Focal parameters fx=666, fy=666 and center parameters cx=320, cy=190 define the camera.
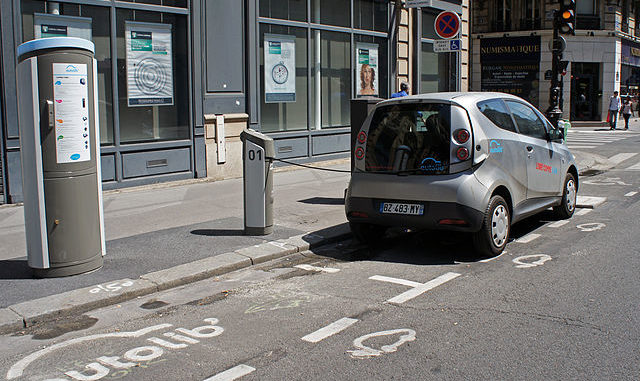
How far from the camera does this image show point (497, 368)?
4.30 metres

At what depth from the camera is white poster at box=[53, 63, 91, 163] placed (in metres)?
6.25

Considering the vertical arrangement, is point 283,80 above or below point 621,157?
above

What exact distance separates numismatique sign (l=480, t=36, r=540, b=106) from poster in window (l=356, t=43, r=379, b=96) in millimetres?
22046

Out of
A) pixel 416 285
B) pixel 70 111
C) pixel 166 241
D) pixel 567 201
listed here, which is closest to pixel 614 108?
pixel 567 201

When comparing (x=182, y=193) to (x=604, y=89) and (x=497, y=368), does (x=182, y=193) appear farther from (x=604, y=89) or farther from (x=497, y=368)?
(x=604, y=89)

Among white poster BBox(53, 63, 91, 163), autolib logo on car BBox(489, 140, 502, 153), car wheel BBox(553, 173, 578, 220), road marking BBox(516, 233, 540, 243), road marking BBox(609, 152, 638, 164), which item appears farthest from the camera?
road marking BBox(609, 152, 638, 164)

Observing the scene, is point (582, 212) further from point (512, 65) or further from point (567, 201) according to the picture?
point (512, 65)

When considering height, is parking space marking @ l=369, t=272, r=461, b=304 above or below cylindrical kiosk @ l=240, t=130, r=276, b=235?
below

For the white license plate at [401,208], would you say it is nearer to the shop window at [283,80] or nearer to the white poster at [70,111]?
the white poster at [70,111]

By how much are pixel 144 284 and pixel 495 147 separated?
4.02 metres

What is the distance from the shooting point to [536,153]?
8.38 meters

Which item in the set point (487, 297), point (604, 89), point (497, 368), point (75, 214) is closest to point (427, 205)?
point (487, 297)

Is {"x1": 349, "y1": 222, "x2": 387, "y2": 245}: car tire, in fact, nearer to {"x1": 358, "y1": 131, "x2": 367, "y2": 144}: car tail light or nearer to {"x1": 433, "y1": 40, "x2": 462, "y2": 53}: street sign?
{"x1": 358, "y1": 131, "x2": 367, "y2": 144}: car tail light

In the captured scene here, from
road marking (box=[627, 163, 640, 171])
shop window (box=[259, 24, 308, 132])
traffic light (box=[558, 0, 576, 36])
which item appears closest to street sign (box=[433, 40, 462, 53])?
shop window (box=[259, 24, 308, 132])
